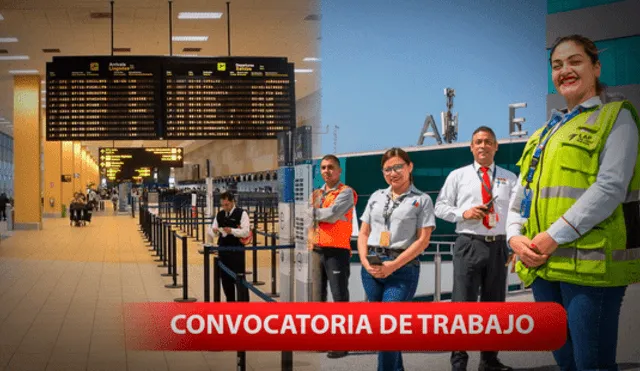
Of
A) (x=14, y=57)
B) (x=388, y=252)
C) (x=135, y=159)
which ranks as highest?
(x=14, y=57)

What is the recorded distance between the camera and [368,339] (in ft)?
11.6

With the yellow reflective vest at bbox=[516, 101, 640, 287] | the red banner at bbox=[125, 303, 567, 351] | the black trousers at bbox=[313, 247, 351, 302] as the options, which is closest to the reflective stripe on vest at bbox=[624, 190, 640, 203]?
the yellow reflective vest at bbox=[516, 101, 640, 287]

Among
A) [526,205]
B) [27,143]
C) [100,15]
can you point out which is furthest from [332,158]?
[27,143]

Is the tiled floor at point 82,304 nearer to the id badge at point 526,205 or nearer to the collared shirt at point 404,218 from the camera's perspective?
the collared shirt at point 404,218

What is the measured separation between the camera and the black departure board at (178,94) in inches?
392

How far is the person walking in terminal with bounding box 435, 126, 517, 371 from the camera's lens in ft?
14.1

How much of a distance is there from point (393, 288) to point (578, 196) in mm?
1455

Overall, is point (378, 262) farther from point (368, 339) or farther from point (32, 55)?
point (32, 55)

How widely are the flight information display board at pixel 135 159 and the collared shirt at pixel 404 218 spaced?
28020 mm

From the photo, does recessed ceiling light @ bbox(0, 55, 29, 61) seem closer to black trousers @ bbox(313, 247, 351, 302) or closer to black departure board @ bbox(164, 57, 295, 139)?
black departure board @ bbox(164, 57, 295, 139)

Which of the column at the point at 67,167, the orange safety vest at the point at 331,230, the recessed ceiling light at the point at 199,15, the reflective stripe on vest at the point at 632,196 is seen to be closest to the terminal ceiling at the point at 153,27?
the recessed ceiling light at the point at 199,15

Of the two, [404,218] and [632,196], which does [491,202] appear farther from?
[632,196]

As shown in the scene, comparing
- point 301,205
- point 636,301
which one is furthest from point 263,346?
point 636,301

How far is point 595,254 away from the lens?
2672 mm
